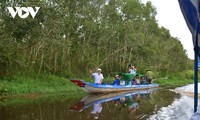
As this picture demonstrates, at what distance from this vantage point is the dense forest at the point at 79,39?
18297 millimetres

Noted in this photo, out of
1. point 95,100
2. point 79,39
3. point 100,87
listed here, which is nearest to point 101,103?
point 95,100

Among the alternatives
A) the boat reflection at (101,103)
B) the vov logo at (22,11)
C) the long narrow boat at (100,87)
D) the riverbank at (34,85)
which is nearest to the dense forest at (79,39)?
the vov logo at (22,11)

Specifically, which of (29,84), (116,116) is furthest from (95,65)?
(116,116)

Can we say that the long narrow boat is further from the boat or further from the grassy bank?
the grassy bank

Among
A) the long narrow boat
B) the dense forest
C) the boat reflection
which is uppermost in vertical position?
the dense forest

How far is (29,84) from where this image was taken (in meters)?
19.5

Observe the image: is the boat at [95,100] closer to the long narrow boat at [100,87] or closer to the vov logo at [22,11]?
the long narrow boat at [100,87]

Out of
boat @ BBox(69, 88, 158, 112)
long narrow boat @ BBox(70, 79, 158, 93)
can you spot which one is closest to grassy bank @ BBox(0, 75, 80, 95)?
long narrow boat @ BBox(70, 79, 158, 93)

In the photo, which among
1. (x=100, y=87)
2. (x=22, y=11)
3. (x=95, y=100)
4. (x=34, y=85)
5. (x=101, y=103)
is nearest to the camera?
(x=101, y=103)

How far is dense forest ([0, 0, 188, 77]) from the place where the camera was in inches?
720

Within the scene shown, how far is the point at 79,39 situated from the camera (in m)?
28.5

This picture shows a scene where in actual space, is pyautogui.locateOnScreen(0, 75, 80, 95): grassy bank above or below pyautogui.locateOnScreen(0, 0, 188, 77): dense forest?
below

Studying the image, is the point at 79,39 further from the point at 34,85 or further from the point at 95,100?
the point at 95,100

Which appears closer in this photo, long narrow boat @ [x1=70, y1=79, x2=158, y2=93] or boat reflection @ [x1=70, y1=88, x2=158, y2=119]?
boat reflection @ [x1=70, y1=88, x2=158, y2=119]
